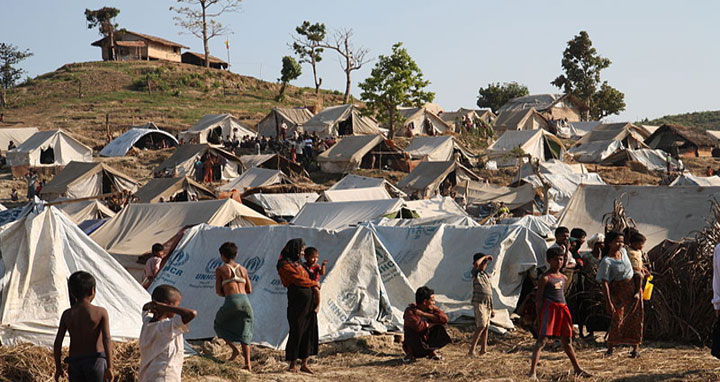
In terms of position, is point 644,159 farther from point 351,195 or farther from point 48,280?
point 48,280

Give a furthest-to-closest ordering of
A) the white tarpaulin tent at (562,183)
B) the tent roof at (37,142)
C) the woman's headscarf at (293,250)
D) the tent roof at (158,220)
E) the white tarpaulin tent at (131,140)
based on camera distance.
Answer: the white tarpaulin tent at (131,140) → the tent roof at (37,142) → the white tarpaulin tent at (562,183) → the tent roof at (158,220) → the woman's headscarf at (293,250)

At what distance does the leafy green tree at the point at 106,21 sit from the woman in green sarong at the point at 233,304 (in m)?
68.7

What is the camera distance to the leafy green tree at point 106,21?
237 feet

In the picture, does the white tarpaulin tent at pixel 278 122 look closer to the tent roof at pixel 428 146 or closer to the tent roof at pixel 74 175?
the tent roof at pixel 428 146

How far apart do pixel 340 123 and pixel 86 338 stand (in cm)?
3805

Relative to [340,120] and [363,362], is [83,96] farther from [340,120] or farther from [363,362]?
[363,362]

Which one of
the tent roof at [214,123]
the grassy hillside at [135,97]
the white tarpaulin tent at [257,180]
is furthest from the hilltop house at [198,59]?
the white tarpaulin tent at [257,180]

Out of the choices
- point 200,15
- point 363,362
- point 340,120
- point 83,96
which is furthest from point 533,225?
point 200,15

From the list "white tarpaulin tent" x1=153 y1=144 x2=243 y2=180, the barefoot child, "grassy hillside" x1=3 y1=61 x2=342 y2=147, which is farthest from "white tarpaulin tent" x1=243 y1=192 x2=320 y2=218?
"grassy hillside" x1=3 y1=61 x2=342 y2=147

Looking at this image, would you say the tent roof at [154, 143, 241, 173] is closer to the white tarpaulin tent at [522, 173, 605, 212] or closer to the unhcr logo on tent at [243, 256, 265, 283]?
the white tarpaulin tent at [522, 173, 605, 212]

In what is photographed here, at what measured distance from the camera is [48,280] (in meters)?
7.91

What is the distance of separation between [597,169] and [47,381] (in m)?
32.3

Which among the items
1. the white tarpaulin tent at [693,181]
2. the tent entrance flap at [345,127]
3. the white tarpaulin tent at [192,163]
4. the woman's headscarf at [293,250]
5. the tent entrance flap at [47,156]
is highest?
the tent entrance flap at [345,127]

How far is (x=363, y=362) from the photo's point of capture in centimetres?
827
